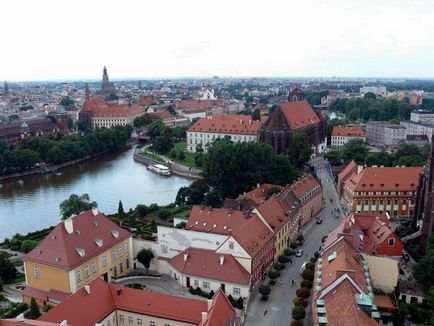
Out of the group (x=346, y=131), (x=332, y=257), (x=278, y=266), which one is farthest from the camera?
(x=346, y=131)

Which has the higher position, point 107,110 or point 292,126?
point 107,110

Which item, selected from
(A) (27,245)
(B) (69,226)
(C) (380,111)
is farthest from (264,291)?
(C) (380,111)

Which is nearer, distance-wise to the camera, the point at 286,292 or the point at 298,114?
the point at 286,292

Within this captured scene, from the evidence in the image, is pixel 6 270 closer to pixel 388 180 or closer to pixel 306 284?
pixel 306 284

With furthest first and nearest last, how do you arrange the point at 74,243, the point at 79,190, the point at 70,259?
the point at 79,190 → the point at 74,243 → the point at 70,259

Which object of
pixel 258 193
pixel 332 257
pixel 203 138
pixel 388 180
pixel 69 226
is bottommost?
pixel 258 193
